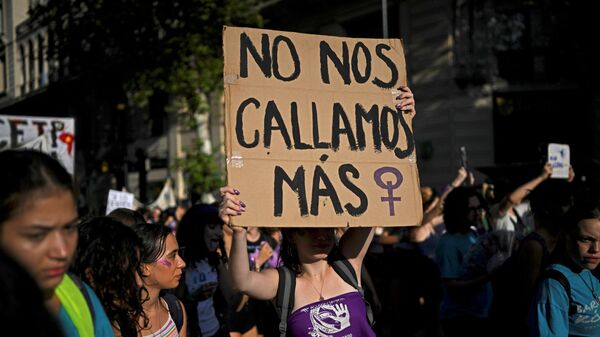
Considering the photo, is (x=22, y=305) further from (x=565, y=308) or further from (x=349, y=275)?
(x=565, y=308)

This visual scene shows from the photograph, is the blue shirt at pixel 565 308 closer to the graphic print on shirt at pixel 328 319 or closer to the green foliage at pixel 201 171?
the graphic print on shirt at pixel 328 319

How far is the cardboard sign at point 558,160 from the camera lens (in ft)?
21.1

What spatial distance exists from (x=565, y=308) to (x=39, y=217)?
2.48 m

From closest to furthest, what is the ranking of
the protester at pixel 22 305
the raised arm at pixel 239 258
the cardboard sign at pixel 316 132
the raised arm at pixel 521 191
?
the protester at pixel 22 305 < the raised arm at pixel 239 258 < the cardboard sign at pixel 316 132 < the raised arm at pixel 521 191

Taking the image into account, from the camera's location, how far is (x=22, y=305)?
131 cm

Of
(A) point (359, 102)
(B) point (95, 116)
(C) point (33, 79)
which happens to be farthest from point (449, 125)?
(C) point (33, 79)

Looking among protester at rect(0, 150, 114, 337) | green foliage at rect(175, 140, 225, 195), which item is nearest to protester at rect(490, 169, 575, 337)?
protester at rect(0, 150, 114, 337)

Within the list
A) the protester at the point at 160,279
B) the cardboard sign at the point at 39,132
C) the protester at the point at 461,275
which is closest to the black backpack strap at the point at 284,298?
the protester at the point at 160,279

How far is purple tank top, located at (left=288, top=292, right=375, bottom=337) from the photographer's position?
9.89ft

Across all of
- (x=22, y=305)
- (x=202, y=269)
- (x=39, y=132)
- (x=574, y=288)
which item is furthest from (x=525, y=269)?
(x=39, y=132)

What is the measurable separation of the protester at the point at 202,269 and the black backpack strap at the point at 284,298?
1230mm

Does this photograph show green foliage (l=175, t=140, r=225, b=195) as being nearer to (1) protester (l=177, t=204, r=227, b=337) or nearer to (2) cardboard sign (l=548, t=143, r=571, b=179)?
(2) cardboard sign (l=548, t=143, r=571, b=179)

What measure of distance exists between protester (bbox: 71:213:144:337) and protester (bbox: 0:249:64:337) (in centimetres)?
127

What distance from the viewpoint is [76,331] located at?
184 centimetres
